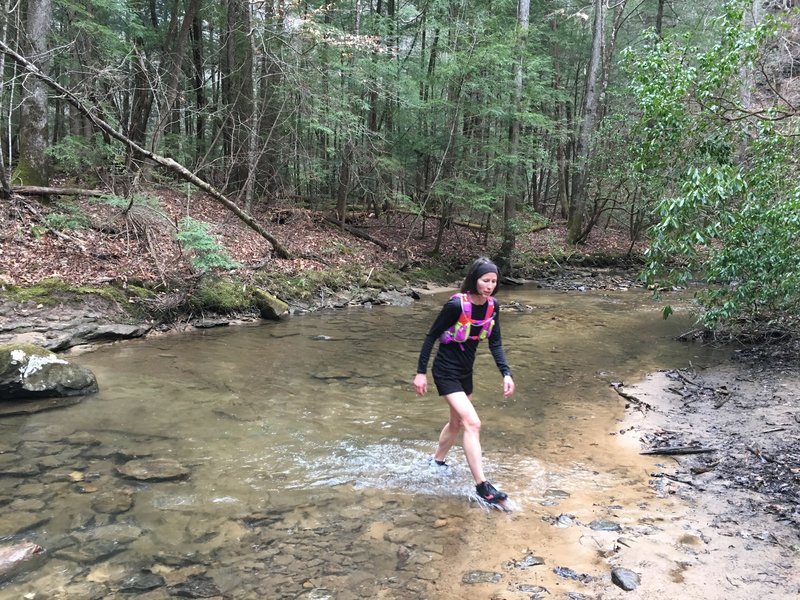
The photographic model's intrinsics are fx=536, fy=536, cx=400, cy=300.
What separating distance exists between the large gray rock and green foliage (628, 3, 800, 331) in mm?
7779

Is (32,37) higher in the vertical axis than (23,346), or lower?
higher

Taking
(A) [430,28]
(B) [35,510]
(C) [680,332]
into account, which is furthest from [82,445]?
(A) [430,28]

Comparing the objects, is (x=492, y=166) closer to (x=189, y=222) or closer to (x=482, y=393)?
(x=189, y=222)

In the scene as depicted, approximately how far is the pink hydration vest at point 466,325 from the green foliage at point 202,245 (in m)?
7.79

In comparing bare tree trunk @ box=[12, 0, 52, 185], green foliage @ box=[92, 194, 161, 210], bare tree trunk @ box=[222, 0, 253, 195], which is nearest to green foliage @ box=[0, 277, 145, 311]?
green foliage @ box=[92, 194, 161, 210]

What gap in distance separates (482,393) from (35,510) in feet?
17.4

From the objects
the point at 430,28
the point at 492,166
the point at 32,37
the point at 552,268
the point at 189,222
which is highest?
the point at 430,28

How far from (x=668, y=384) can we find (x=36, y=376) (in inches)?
337

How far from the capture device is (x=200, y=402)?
6.87m

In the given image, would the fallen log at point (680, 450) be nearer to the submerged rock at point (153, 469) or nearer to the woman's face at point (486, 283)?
the woman's face at point (486, 283)

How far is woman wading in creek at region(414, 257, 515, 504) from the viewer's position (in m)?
4.37

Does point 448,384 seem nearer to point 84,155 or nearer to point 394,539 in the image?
point 394,539

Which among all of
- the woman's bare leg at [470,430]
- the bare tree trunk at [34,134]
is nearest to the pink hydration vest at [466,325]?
the woman's bare leg at [470,430]

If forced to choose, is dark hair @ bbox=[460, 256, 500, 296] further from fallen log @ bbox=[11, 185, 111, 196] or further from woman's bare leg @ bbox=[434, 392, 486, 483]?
fallen log @ bbox=[11, 185, 111, 196]
